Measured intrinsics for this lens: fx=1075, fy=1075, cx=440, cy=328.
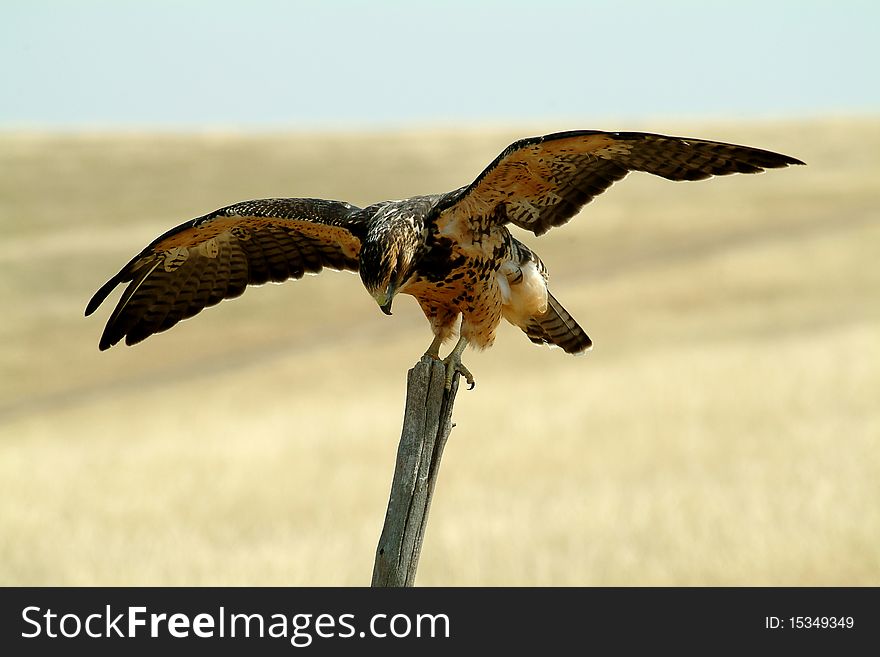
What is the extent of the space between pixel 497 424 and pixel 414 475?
10.4m

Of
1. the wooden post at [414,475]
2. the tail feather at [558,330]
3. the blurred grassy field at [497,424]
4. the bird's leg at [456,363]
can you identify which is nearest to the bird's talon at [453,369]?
the bird's leg at [456,363]

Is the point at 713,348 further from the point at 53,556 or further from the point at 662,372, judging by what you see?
the point at 53,556

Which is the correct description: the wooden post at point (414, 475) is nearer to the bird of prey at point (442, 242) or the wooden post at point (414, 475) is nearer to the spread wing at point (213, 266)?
the bird of prey at point (442, 242)

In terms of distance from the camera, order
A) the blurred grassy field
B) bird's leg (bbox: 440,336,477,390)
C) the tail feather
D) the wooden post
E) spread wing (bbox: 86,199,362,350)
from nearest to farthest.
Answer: the wooden post < bird's leg (bbox: 440,336,477,390) < spread wing (bbox: 86,199,362,350) < the tail feather < the blurred grassy field

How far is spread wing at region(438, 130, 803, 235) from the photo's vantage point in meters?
5.01

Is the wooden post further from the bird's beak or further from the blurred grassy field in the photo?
the blurred grassy field

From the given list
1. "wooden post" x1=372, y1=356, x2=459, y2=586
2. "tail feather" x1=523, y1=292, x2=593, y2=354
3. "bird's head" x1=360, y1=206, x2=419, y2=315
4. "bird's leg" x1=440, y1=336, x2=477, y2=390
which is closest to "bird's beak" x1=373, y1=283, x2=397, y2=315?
"bird's head" x1=360, y1=206, x2=419, y2=315

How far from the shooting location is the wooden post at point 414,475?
4.75 metres

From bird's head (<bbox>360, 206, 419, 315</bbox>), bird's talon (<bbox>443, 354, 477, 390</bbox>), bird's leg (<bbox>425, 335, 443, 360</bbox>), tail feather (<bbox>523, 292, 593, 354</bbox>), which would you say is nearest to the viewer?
bird's head (<bbox>360, 206, 419, 315</bbox>)

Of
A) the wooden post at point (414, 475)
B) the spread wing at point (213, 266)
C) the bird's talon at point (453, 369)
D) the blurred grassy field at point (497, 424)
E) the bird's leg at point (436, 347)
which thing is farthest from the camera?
the blurred grassy field at point (497, 424)

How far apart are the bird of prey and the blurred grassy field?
424 centimetres

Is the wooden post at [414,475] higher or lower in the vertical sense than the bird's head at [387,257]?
lower

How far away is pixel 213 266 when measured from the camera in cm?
628
